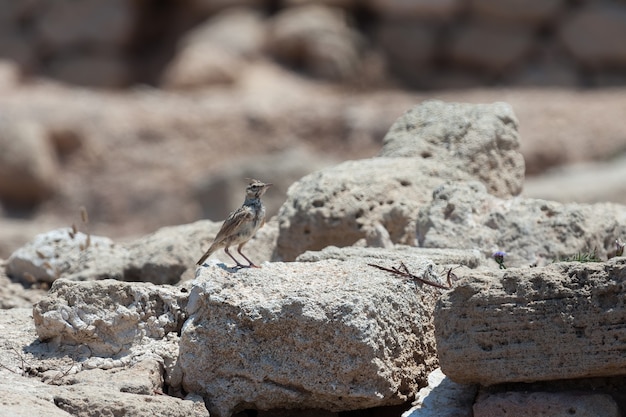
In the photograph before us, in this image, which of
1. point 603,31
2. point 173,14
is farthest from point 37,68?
point 603,31

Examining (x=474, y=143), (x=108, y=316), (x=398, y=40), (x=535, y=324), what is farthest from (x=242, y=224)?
(x=398, y=40)

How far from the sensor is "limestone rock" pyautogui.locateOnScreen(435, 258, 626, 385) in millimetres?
5559

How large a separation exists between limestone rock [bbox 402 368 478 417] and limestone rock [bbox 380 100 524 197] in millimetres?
2322

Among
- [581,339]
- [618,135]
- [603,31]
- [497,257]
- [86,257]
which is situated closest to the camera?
[581,339]

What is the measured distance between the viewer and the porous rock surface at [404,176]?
25.1 ft

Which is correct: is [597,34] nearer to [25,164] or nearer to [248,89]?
[248,89]

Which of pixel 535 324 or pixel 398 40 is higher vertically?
pixel 398 40

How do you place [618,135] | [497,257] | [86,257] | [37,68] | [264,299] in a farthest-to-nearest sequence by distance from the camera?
[37,68]
[618,135]
[86,257]
[497,257]
[264,299]

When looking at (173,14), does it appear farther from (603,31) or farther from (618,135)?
(618,135)

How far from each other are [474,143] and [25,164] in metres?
13.4

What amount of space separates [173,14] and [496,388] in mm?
21266

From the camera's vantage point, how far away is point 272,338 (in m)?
5.89

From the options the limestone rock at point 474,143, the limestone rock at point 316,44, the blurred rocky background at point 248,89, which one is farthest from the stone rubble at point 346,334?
the limestone rock at point 316,44

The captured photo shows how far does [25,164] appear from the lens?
2061 cm
